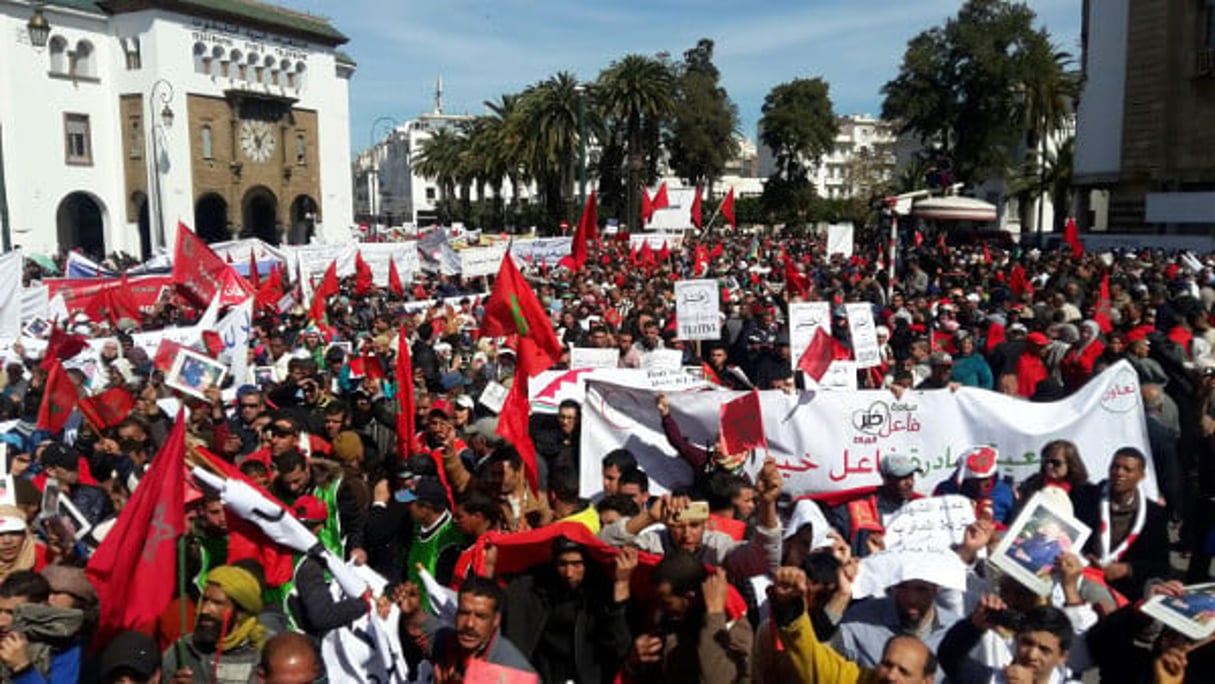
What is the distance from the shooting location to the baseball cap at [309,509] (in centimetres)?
515

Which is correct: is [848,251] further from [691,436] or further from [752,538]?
[752,538]

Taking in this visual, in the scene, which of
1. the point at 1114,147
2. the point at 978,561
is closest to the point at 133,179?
the point at 1114,147

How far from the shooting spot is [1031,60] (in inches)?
2044

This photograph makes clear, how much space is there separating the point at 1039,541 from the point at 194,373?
22.2ft

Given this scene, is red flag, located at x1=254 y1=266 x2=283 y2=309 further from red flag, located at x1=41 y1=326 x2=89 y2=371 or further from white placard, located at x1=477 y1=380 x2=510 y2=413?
white placard, located at x1=477 y1=380 x2=510 y2=413

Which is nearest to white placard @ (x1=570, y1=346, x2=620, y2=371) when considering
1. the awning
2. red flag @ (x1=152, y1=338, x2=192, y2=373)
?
red flag @ (x1=152, y1=338, x2=192, y2=373)

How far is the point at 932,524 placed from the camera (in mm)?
4090

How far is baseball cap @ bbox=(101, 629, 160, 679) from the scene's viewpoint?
3.55 metres

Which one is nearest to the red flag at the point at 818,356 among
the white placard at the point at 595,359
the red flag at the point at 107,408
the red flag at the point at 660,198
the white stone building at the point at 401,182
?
the white placard at the point at 595,359

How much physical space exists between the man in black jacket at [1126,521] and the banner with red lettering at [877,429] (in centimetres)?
133

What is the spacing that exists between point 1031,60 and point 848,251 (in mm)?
34127

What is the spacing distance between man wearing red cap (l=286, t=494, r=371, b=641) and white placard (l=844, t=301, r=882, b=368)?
5524 mm

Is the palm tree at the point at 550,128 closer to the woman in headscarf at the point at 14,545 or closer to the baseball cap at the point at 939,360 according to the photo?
the baseball cap at the point at 939,360

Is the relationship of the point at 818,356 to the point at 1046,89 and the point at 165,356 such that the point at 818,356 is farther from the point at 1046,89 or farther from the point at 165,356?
the point at 1046,89
